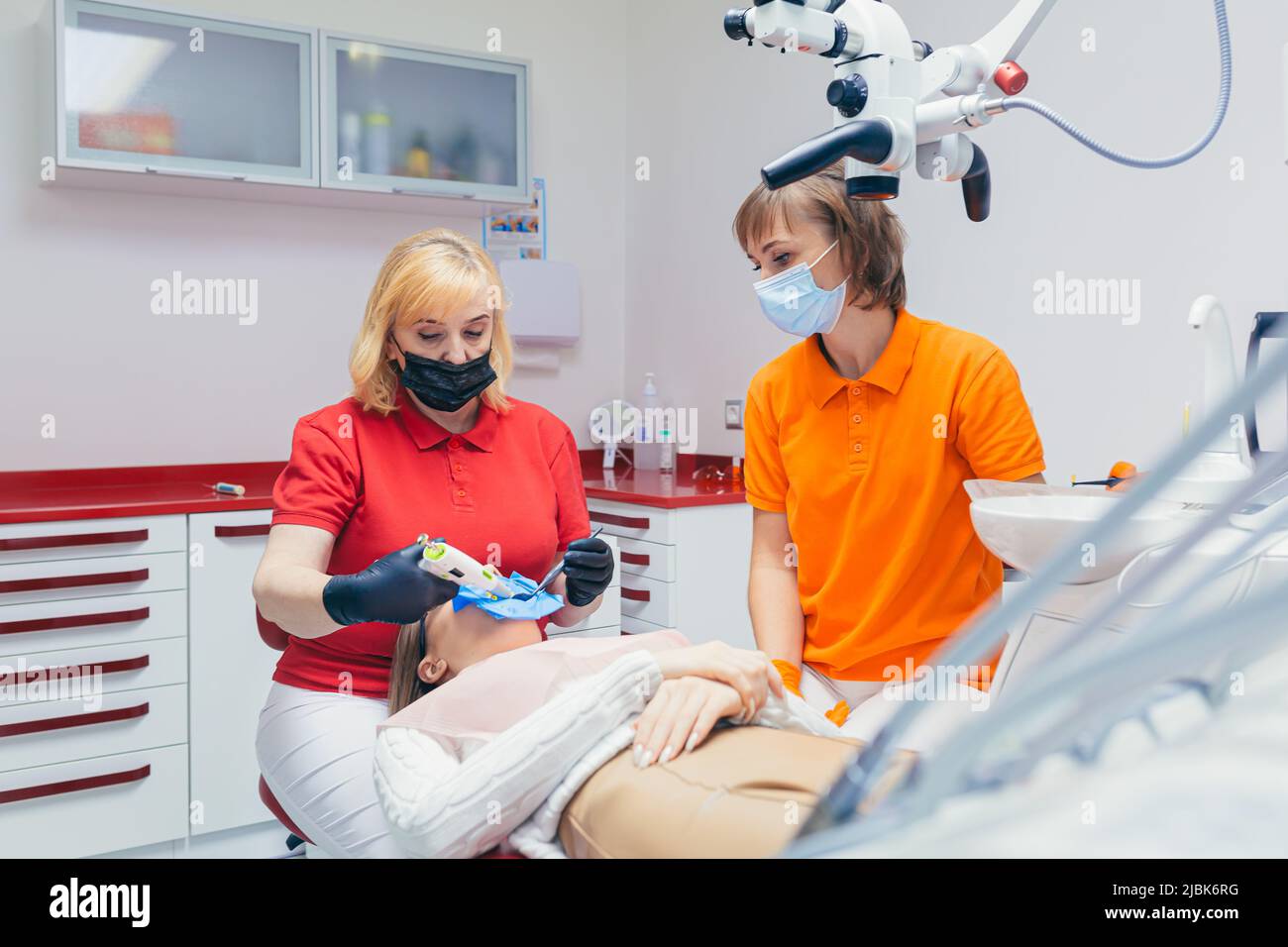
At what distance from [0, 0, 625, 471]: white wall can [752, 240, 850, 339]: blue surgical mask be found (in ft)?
6.95

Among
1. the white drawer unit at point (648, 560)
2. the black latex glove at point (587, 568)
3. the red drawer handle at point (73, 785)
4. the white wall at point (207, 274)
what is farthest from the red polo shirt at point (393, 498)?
the white wall at point (207, 274)

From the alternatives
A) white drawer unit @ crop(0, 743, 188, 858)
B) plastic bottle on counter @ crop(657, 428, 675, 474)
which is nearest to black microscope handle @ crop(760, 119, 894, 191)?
white drawer unit @ crop(0, 743, 188, 858)

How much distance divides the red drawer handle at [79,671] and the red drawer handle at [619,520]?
123 centimetres

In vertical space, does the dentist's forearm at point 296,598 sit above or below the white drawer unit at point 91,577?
above

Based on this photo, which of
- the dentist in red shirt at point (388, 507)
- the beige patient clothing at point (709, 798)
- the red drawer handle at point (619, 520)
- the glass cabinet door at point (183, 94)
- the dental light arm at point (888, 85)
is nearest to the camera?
the beige patient clothing at point (709, 798)

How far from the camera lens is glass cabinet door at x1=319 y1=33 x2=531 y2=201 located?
9.50 ft

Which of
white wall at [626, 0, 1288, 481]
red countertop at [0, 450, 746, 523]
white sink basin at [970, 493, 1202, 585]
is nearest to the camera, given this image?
white sink basin at [970, 493, 1202, 585]

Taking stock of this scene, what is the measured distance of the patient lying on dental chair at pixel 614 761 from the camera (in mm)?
740

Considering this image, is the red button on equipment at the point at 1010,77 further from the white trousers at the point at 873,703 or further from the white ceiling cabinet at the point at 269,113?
the white ceiling cabinet at the point at 269,113

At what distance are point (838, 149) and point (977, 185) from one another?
0.23m

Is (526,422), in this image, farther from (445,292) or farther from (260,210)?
(260,210)

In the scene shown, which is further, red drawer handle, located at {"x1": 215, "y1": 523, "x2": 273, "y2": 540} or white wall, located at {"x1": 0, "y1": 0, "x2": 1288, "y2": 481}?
red drawer handle, located at {"x1": 215, "y1": 523, "x2": 273, "y2": 540}

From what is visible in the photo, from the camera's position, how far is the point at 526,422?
5.79ft

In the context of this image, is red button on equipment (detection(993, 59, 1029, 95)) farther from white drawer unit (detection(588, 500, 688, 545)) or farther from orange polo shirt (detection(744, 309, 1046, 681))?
white drawer unit (detection(588, 500, 688, 545))
